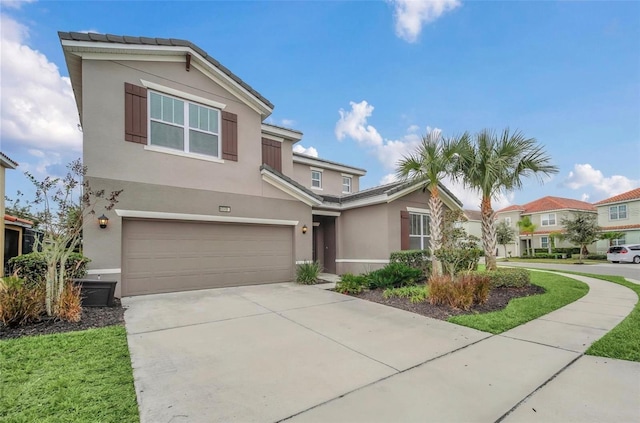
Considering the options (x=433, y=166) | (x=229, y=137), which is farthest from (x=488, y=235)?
(x=229, y=137)

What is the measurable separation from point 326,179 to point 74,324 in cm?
1392

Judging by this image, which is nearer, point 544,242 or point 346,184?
point 346,184

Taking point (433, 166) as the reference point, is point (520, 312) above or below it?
below

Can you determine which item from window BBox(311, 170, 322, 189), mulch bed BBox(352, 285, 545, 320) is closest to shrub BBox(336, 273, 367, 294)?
mulch bed BBox(352, 285, 545, 320)

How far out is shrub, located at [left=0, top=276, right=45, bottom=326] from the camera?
531 cm

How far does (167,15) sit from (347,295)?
11585 mm

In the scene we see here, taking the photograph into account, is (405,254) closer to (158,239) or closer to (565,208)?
(158,239)

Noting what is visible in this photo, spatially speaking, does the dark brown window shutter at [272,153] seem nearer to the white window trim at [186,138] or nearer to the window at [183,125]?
the white window trim at [186,138]

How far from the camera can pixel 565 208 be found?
3497cm

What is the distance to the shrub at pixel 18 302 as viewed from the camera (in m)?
5.31

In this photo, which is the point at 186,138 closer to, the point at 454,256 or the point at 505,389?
the point at 454,256

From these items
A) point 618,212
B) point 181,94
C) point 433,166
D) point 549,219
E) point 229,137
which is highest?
point 181,94

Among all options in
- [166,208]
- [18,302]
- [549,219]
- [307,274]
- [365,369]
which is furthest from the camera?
[549,219]

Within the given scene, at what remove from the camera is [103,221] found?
7.91m
